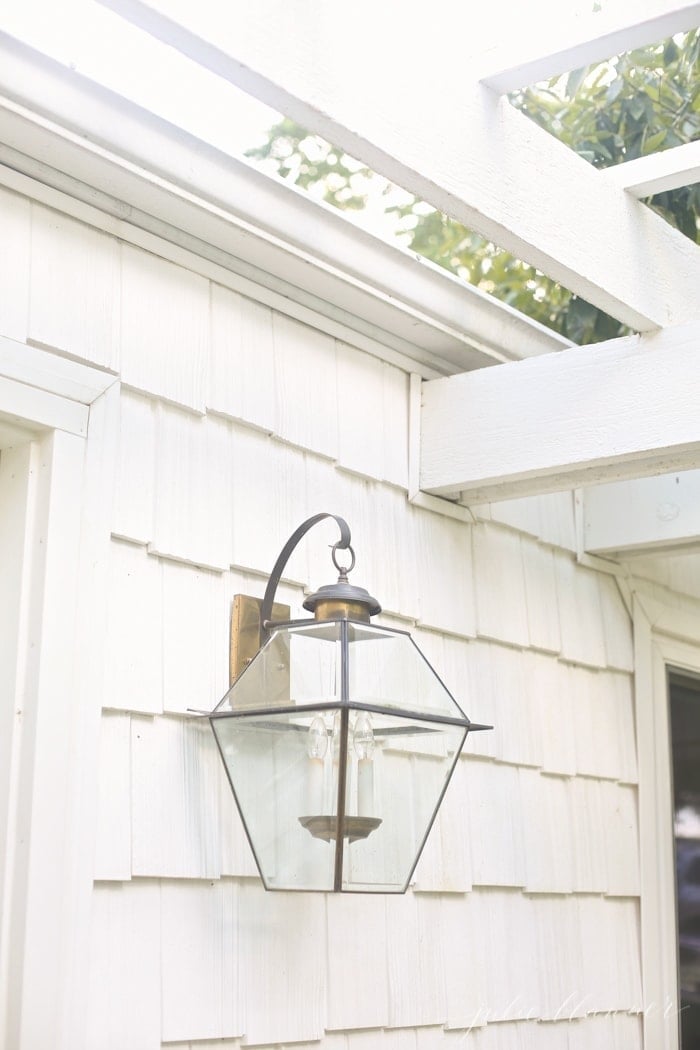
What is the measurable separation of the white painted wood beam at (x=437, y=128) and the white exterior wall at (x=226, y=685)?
21.1 inches

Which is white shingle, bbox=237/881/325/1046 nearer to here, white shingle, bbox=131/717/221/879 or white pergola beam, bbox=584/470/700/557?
white shingle, bbox=131/717/221/879

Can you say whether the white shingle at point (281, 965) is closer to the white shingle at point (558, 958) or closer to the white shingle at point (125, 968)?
the white shingle at point (125, 968)


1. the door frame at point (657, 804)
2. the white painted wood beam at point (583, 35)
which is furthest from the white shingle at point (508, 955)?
the white painted wood beam at point (583, 35)

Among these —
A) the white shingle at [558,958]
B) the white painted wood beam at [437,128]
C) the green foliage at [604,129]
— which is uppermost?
the green foliage at [604,129]

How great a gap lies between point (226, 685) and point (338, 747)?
303 mm

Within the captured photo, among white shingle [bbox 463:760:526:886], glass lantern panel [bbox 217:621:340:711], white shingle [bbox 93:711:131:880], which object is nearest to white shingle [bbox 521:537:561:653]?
white shingle [bbox 463:760:526:886]

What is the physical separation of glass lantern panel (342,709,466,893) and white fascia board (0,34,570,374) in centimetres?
85

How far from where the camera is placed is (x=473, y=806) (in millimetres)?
2625

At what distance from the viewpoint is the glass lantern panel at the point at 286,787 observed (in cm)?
189

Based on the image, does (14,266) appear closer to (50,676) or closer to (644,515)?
(50,676)

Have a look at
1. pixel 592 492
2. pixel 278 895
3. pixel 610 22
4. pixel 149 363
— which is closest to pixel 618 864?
pixel 592 492

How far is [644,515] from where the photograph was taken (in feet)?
10.1

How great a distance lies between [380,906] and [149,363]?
1039mm

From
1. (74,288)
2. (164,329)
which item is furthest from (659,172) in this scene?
(74,288)
